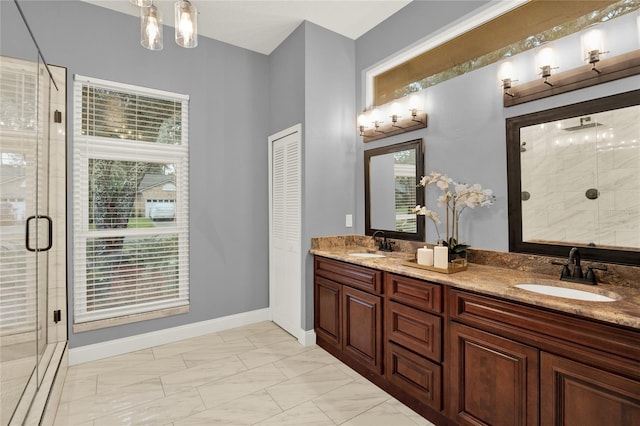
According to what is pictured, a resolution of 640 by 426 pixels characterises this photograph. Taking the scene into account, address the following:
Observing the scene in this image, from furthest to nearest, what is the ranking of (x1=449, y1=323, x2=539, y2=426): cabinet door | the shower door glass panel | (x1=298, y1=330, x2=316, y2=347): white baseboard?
(x1=298, y1=330, x2=316, y2=347): white baseboard → the shower door glass panel → (x1=449, y1=323, x2=539, y2=426): cabinet door

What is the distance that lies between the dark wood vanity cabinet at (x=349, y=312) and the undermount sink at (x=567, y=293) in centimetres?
97

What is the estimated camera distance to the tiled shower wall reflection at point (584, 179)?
1674mm

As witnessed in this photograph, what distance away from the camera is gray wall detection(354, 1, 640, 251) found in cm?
223

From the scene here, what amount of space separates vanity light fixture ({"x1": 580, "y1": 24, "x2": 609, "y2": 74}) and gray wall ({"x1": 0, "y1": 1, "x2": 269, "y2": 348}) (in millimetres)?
3026

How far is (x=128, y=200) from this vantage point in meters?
3.05

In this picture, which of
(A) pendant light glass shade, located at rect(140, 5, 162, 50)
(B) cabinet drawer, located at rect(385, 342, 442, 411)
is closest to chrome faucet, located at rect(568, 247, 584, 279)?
(B) cabinet drawer, located at rect(385, 342, 442, 411)

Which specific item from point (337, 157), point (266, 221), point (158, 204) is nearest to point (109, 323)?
point (158, 204)

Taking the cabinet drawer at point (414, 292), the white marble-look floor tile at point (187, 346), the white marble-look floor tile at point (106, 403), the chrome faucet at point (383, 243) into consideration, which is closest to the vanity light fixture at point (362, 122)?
the chrome faucet at point (383, 243)

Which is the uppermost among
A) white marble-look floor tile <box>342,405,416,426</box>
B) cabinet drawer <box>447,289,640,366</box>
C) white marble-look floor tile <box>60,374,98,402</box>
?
cabinet drawer <box>447,289,640,366</box>

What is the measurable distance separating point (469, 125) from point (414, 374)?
6.22 feet

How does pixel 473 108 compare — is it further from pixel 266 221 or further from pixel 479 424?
pixel 266 221

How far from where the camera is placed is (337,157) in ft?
Answer: 11.1

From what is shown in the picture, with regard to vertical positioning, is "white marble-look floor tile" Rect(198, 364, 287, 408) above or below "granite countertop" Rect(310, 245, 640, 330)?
below

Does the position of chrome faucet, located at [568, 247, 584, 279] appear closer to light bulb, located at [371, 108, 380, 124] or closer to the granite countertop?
the granite countertop
